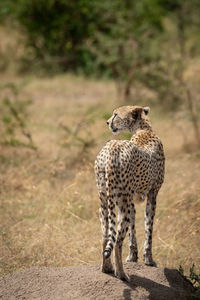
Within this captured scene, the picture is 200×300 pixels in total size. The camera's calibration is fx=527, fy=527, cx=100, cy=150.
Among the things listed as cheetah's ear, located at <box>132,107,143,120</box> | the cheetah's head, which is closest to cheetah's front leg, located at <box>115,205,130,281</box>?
the cheetah's head

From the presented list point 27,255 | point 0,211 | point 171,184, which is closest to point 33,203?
point 0,211

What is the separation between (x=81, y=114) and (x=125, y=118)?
22.2 feet

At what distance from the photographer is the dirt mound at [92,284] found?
3.96 meters

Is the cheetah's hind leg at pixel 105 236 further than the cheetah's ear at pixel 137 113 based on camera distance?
No

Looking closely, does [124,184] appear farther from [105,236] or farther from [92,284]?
[92,284]

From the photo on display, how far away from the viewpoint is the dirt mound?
13.0 ft

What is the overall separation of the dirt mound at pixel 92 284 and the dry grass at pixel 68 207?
2.00ft

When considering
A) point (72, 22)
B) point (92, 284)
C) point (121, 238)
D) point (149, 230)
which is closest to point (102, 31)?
point (72, 22)

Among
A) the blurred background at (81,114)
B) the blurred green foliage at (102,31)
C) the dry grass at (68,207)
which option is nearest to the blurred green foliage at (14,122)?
the blurred background at (81,114)

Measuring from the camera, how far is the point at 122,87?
12.7 m

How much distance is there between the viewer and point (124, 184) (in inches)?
158

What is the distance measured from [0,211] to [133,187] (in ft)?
8.06

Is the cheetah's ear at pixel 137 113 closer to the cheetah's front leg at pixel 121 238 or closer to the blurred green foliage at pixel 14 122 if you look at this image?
the cheetah's front leg at pixel 121 238

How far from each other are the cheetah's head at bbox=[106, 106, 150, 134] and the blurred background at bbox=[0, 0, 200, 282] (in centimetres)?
118
